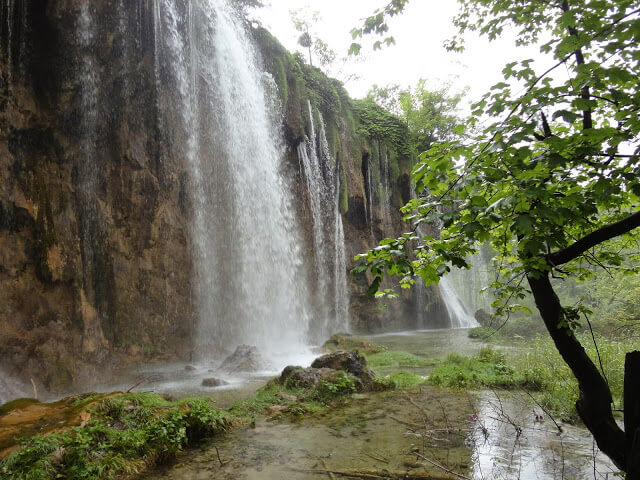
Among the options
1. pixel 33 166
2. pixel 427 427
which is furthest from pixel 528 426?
pixel 33 166

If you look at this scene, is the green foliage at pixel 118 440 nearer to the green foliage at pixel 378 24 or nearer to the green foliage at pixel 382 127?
the green foliage at pixel 378 24

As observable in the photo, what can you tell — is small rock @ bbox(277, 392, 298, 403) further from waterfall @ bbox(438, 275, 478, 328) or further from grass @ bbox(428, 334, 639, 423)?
waterfall @ bbox(438, 275, 478, 328)

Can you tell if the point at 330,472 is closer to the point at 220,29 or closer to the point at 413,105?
the point at 220,29

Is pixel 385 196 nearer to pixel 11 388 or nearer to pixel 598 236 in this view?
pixel 11 388

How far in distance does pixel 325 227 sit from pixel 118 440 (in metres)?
17.0

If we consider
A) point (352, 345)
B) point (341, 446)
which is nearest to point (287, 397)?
point (341, 446)

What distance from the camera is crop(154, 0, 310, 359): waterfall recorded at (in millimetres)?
13438

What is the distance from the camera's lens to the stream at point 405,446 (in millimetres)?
3727

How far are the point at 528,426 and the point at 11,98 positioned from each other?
12.3 meters

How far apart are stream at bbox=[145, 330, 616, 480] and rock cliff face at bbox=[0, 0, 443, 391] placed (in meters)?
6.92

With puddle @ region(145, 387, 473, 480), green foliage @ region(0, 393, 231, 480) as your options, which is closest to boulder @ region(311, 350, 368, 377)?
puddle @ region(145, 387, 473, 480)

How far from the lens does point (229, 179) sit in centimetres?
1492

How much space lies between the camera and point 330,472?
3748mm

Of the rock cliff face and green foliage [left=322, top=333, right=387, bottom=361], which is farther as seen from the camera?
green foliage [left=322, top=333, right=387, bottom=361]
